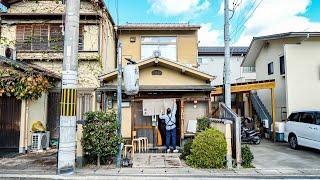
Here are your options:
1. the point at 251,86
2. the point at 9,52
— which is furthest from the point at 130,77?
the point at 251,86

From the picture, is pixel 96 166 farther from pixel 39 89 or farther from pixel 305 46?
pixel 305 46

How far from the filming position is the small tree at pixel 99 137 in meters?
9.75

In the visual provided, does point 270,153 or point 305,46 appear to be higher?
point 305,46

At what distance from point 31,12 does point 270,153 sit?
14.6 meters

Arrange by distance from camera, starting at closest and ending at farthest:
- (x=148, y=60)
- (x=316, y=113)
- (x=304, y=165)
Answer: (x=304, y=165) → (x=316, y=113) → (x=148, y=60)

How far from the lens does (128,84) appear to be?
10.2 metres

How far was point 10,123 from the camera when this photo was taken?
1360cm

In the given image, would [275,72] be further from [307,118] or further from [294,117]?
[307,118]

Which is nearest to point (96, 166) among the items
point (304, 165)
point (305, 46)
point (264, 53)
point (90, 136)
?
point (90, 136)

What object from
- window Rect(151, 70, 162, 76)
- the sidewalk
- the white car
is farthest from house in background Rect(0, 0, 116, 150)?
the white car

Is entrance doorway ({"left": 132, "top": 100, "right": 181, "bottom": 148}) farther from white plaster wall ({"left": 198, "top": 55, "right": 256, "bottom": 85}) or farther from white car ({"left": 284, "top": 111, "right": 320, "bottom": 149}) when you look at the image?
white plaster wall ({"left": 198, "top": 55, "right": 256, "bottom": 85})

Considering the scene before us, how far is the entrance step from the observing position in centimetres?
1023

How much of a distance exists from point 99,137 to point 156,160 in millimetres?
2656

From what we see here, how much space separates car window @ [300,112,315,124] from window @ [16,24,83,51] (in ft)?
40.3
